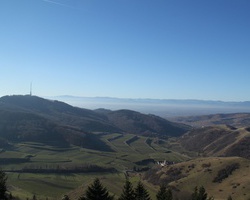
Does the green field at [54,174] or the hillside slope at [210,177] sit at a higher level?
the hillside slope at [210,177]

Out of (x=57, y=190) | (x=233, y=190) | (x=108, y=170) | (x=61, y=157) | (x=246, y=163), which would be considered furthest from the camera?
(x=61, y=157)

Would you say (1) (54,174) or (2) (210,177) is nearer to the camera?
(2) (210,177)

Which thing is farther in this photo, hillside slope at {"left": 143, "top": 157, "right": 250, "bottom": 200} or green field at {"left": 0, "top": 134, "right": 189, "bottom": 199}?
green field at {"left": 0, "top": 134, "right": 189, "bottom": 199}

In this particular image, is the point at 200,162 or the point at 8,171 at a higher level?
the point at 200,162

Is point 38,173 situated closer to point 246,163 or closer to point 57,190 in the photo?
point 57,190

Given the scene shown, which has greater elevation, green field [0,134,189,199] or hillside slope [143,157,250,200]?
hillside slope [143,157,250,200]

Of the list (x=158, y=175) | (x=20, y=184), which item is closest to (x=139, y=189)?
(x=20, y=184)

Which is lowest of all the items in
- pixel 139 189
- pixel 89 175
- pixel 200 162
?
pixel 89 175

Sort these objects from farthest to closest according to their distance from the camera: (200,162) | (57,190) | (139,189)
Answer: (200,162) → (57,190) → (139,189)

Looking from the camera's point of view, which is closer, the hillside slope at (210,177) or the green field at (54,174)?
the hillside slope at (210,177)

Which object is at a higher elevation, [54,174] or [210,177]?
Result: [210,177]

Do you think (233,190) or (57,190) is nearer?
(233,190)
